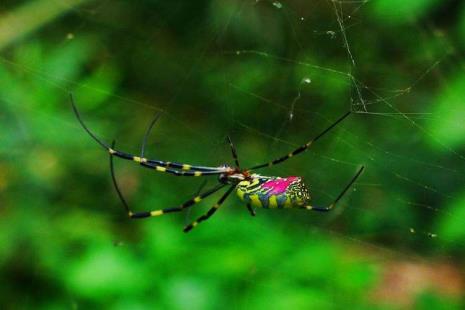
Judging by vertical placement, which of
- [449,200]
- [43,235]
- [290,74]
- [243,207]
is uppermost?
[290,74]

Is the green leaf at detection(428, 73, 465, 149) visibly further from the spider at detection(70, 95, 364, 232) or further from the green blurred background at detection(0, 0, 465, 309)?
the spider at detection(70, 95, 364, 232)

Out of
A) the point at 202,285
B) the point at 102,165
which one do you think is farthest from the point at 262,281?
the point at 102,165

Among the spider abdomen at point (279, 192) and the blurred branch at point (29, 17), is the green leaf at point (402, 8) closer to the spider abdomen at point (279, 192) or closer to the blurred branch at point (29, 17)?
the spider abdomen at point (279, 192)

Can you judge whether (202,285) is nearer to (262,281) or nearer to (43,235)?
(262,281)

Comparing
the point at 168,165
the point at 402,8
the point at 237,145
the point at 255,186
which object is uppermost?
the point at 402,8

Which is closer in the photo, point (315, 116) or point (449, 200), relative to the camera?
point (449, 200)

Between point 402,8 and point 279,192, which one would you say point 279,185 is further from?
point 402,8

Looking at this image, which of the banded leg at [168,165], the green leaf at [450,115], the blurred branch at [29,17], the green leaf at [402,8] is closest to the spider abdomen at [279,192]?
the banded leg at [168,165]

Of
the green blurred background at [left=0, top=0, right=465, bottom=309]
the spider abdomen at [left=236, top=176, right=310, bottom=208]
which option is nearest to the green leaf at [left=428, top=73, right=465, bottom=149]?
the green blurred background at [left=0, top=0, right=465, bottom=309]

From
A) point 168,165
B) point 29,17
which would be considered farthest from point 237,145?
point 29,17
